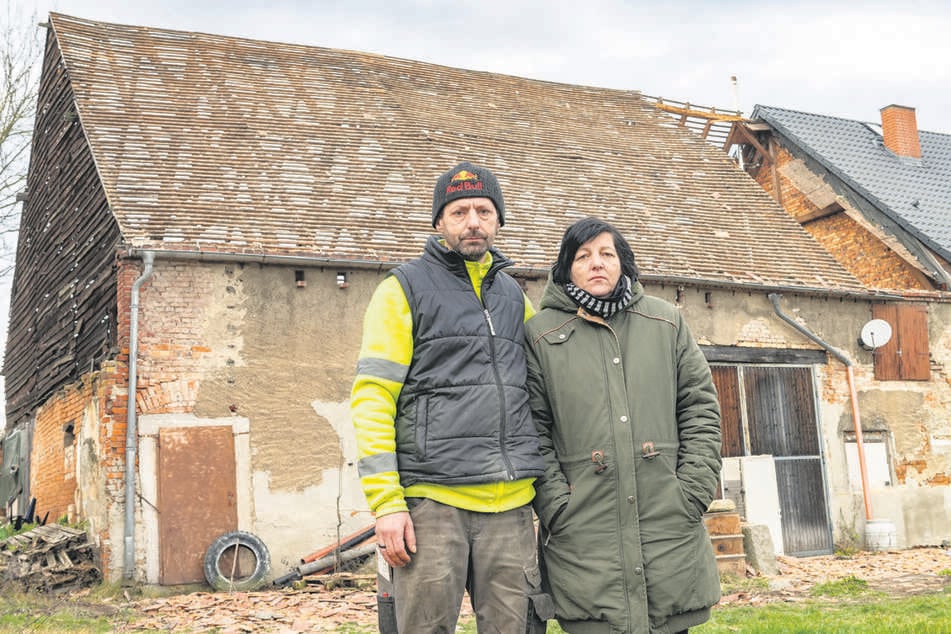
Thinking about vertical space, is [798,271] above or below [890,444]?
above

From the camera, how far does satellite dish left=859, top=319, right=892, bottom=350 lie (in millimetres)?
14047

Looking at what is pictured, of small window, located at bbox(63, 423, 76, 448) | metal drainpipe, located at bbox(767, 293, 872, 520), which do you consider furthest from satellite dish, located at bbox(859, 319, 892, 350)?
small window, located at bbox(63, 423, 76, 448)

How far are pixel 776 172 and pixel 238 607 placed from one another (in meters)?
14.7

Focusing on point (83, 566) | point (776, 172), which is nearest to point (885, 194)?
point (776, 172)

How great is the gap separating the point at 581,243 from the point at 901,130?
18515 mm

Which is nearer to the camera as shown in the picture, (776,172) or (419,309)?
(419,309)

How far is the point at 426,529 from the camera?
326cm

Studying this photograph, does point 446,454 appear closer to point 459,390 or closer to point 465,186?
point 459,390

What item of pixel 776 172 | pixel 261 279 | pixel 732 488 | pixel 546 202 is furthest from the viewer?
pixel 776 172

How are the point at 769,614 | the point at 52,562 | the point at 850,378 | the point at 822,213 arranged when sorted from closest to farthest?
the point at 769,614 → the point at 52,562 → the point at 850,378 → the point at 822,213

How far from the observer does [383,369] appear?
3328mm

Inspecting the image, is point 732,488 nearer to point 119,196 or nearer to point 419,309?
point 119,196

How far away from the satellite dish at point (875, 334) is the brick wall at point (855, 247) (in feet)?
7.52

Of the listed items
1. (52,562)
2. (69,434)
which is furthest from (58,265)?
(52,562)
